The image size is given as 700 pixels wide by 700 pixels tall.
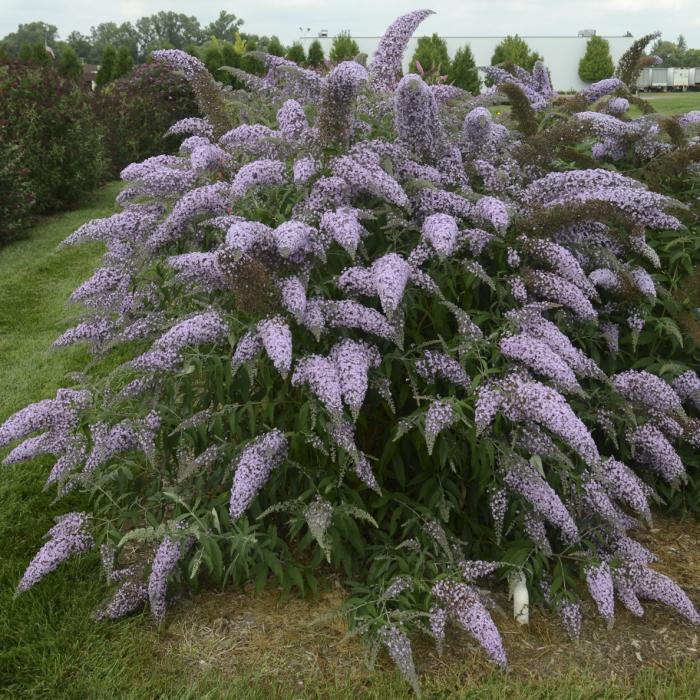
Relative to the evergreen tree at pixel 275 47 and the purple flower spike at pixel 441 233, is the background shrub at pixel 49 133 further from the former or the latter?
the evergreen tree at pixel 275 47

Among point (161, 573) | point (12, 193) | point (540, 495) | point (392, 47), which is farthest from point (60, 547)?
point (12, 193)

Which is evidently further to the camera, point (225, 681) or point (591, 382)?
point (591, 382)

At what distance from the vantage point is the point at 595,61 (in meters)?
42.6

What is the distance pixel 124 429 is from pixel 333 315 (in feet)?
3.57

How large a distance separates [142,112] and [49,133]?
3.65 m

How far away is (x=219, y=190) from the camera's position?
320 centimetres

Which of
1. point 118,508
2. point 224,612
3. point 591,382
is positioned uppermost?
point 591,382

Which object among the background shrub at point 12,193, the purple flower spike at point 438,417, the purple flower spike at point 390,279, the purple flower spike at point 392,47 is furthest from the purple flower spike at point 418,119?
the background shrub at point 12,193

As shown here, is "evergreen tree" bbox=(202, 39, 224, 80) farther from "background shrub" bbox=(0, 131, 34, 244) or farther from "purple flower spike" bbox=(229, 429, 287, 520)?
"purple flower spike" bbox=(229, 429, 287, 520)

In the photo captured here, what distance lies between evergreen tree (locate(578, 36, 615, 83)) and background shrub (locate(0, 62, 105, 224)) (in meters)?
35.3

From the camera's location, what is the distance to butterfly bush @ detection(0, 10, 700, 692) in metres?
2.82

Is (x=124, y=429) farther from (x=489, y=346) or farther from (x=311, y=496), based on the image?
(x=489, y=346)

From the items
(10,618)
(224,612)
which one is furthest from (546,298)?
(10,618)

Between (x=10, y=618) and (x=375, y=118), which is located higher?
(x=375, y=118)
